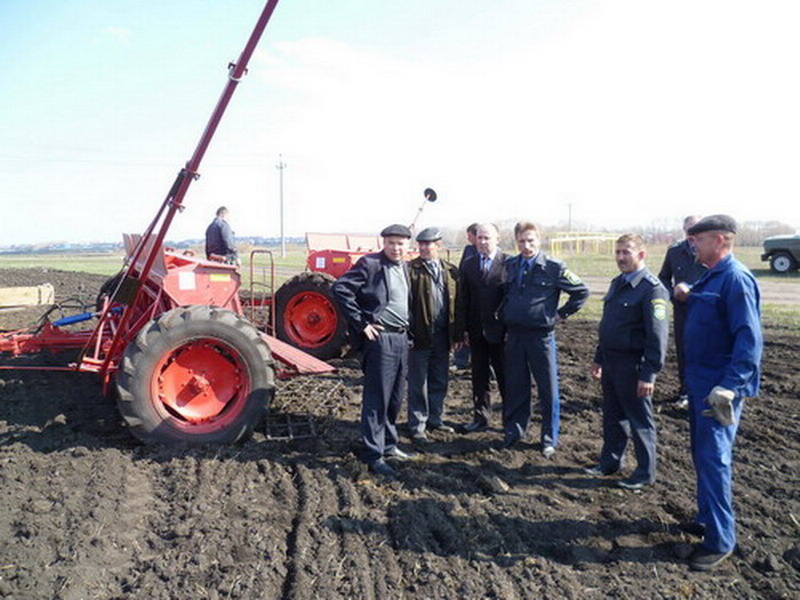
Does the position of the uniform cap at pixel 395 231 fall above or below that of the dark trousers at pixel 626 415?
above

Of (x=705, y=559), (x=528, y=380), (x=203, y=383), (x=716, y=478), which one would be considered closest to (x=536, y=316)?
(x=528, y=380)

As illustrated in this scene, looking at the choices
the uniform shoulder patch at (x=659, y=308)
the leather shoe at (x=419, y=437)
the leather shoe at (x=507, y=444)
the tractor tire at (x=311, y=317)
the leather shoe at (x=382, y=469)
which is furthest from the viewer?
the tractor tire at (x=311, y=317)

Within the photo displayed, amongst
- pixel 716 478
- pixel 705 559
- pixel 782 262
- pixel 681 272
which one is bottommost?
pixel 705 559

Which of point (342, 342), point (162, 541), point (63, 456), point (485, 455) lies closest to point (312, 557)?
point (162, 541)

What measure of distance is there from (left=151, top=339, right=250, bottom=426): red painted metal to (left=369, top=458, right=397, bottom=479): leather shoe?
1.08 metres

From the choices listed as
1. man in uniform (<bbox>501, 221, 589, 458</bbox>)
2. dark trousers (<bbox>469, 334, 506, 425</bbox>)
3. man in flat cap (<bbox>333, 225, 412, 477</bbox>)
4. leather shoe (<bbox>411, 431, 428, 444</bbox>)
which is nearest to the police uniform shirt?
man in uniform (<bbox>501, 221, 589, 458</bbox>)

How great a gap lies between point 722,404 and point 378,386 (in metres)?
2.18

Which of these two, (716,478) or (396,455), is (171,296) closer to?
(396,455)

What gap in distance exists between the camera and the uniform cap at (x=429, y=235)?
4871 mm

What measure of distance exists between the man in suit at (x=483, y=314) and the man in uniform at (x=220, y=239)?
5.43m

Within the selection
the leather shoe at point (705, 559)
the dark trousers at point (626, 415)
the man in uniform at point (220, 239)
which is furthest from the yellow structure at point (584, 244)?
the leather shoe at point (705, 559)

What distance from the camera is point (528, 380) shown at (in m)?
4.63

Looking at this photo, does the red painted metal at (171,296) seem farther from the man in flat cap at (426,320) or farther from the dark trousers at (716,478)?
the dark trousers at (716,478)

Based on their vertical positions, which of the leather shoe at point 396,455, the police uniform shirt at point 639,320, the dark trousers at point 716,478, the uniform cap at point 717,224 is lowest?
Result: the leather shoe at point 396,455
